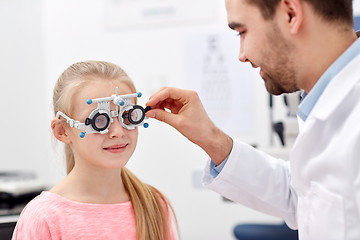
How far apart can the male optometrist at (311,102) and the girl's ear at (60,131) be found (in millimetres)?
228

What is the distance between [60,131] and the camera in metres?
1.25

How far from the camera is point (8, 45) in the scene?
3084mm

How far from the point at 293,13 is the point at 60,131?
68 cm

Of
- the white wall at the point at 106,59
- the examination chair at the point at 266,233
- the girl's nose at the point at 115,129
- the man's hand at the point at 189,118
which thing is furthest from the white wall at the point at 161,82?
the girl's nose at the point at 115,129

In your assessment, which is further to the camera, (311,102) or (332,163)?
(311,102)

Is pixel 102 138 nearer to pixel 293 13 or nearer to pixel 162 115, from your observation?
pixel 162 115

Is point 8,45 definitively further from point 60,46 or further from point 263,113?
point 263,113

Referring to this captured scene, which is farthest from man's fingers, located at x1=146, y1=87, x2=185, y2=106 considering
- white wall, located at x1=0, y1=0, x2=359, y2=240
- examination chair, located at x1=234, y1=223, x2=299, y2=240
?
white wall, located at x1=0, y1=0, x2=359, y2=240

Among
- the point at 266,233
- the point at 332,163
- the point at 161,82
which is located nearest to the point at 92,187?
the point at 332,163

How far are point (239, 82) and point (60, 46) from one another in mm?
1205

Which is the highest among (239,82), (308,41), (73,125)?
(308,41)

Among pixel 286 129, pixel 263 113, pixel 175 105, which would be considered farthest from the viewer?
pixel 263 113

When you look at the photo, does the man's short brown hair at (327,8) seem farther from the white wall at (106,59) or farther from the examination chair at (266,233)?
the white wall at (106,59)

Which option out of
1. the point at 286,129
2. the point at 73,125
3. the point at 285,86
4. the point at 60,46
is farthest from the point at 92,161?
the point at 60,46
